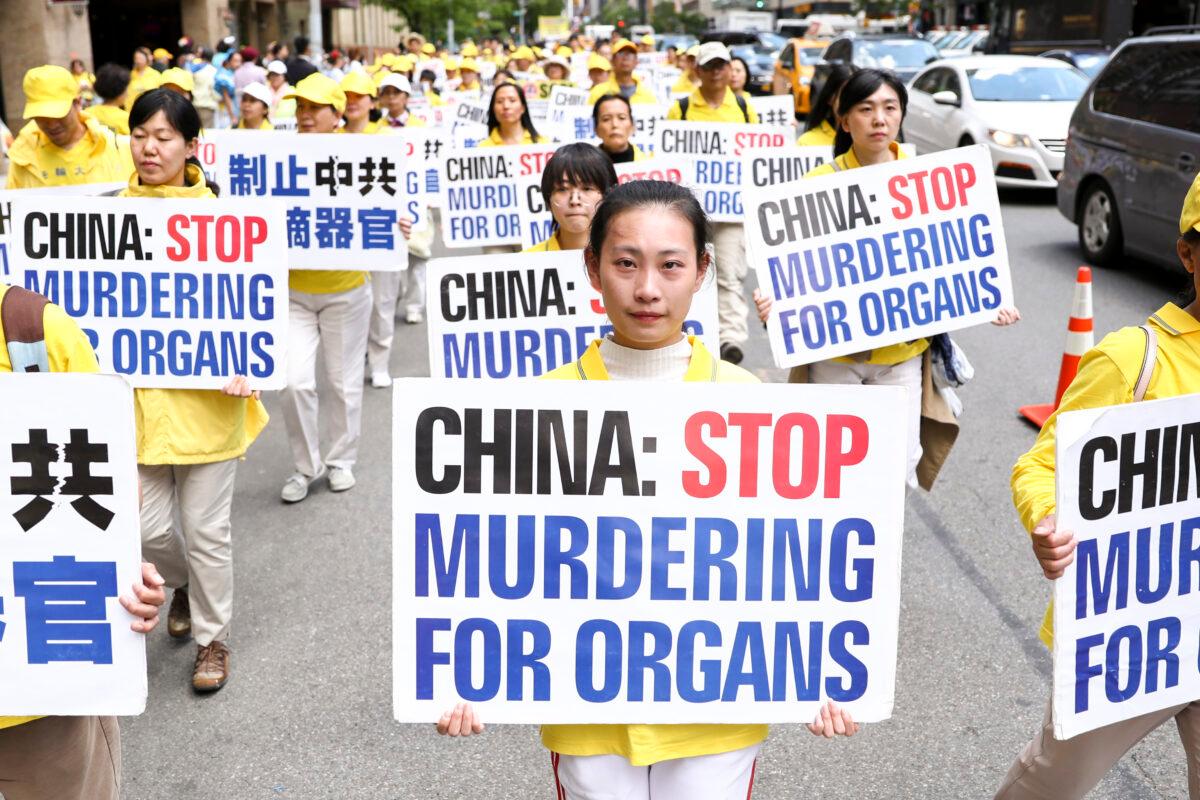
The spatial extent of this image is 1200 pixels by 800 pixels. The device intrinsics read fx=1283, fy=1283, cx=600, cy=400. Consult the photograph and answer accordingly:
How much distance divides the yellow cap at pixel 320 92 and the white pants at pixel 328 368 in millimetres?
1021

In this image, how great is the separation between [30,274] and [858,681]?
3190 millimetres

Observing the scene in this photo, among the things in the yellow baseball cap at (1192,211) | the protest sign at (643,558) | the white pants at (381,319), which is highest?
the yellow baseball cap at (1192,211)

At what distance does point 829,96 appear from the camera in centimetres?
637

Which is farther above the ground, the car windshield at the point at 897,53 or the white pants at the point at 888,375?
the car windshield at the point at 897,53

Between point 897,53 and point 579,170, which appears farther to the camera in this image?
point 897,53

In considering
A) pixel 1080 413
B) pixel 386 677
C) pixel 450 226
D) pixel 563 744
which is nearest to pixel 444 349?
pixel 386 677

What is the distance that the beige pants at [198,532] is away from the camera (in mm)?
4473

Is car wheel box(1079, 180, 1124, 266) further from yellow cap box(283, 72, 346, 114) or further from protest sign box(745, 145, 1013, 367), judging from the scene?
yellow cap box(283, 72, 346, 114)

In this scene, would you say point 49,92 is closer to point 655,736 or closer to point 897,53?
point 655,736

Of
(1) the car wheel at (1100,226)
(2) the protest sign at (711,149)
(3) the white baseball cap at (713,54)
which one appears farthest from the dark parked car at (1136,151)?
(3) the white baseball cap at (713,54)

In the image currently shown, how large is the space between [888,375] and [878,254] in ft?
1.55

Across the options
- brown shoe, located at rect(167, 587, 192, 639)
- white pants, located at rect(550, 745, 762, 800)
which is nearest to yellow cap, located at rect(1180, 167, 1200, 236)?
white pants, located at rect(550, 745, 762, 800)

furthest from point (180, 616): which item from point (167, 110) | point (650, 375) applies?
point (650, 375)

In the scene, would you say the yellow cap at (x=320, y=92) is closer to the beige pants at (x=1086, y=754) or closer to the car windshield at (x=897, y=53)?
the beige pants at (x=1086, y=754)
